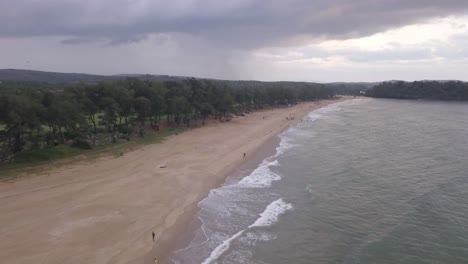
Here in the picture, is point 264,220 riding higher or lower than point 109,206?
lower

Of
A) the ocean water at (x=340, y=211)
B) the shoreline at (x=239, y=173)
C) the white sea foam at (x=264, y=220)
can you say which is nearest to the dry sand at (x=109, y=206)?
the shoreline at (x=239, y=173)

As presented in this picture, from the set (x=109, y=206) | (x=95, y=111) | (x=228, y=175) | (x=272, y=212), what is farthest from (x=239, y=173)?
(x=95, y=111)

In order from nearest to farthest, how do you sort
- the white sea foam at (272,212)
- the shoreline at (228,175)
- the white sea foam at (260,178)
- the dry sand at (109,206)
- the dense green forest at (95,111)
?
the dry sand at (109,206) → the shoreline at (228,175) → the white sea foam at (272,212) → the white sea foam at (260,178) → the dense green forest at (95,111)

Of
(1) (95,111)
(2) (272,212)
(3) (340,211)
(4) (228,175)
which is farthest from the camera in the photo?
(1) (95,111)

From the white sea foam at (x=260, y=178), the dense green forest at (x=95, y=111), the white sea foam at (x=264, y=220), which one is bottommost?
the white sea foam at (x=264, y=220)

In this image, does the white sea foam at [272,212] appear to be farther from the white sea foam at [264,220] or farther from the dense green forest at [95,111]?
the dense green forest at [95,111]

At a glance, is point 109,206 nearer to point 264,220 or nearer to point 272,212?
point 264,220

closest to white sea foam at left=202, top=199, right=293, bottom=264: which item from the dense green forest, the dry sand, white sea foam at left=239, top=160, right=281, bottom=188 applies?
the dry sand
